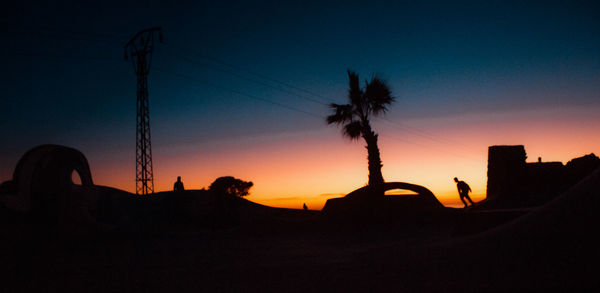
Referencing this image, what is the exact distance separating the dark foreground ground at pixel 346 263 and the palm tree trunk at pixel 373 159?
9.66 meters

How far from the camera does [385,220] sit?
47.7 feet

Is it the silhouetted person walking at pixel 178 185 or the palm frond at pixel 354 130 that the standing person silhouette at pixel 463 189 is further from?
the silhouetted person walking at pixel 178 185

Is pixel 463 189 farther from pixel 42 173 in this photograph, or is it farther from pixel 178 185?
pixel 42 173

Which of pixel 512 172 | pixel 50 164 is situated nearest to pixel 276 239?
pixel 50 164

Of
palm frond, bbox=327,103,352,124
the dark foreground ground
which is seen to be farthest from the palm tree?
the dark foreground ground

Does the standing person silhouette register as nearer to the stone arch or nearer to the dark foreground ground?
the dark foreground ground

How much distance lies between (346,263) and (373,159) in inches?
516

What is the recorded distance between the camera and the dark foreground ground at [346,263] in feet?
15.6

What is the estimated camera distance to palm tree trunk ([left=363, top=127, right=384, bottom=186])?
755 inches

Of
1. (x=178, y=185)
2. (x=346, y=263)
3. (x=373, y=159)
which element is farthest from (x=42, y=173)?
(x=373, y=159)

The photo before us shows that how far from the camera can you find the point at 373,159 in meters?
19.4

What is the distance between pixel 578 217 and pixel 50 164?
12.4m

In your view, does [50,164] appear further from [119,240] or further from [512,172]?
[512,172]

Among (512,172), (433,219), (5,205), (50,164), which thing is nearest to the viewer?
(5,205)
